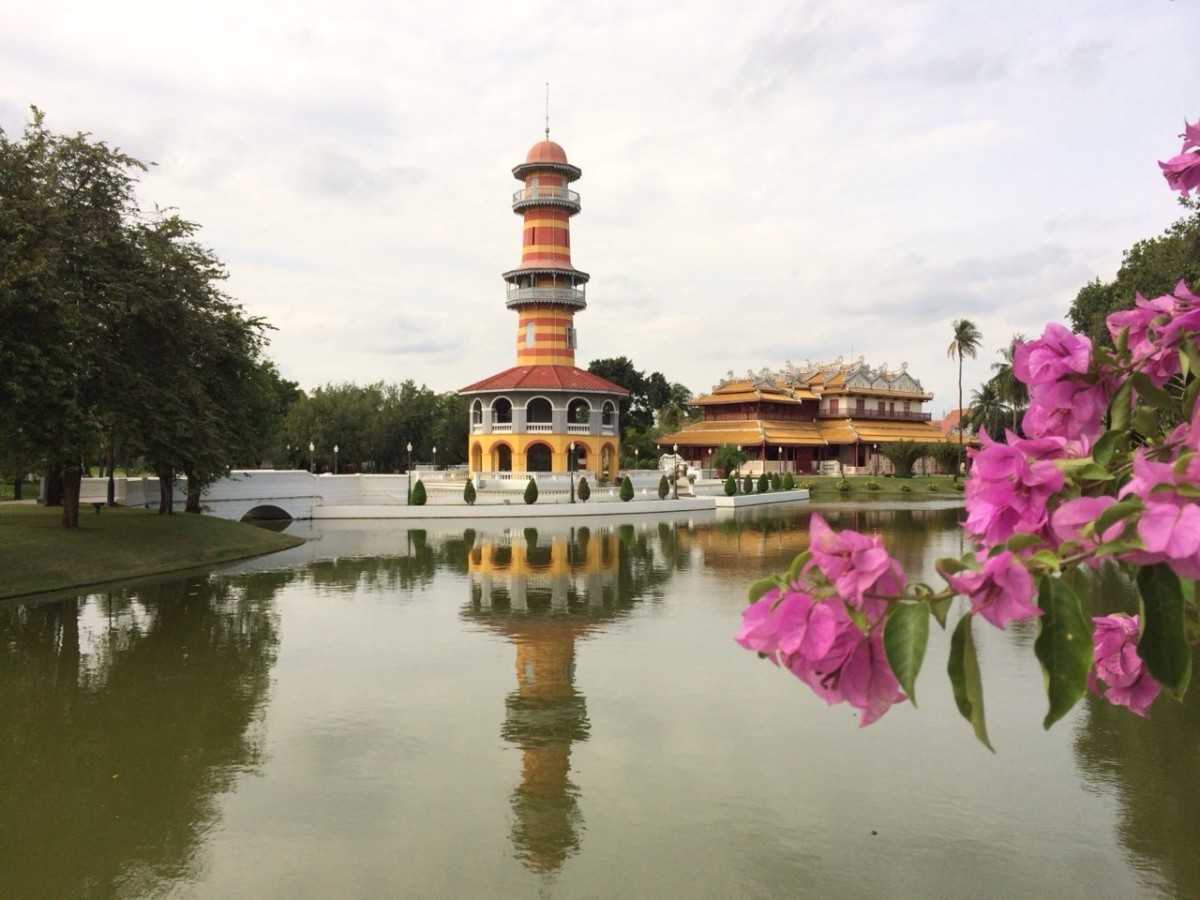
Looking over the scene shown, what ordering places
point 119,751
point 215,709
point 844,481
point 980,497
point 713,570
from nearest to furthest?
point 980,497, point 119,751, point 215,709, point 713,570, point 844,481

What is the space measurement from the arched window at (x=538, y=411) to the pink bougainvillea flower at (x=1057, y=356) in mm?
46233

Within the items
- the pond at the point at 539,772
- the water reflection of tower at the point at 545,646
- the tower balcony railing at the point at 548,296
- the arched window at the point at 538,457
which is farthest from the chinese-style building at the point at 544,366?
the pond at the point at 539,772

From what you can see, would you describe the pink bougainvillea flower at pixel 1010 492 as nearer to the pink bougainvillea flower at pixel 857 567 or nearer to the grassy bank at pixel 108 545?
the pink bougainvillea flower at pixel 857 567

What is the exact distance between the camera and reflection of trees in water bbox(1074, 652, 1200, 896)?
6359 mm

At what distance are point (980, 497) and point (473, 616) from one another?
14.7 meters

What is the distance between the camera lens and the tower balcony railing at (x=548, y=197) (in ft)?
157

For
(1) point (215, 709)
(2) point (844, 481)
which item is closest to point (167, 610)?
(1) point (215, 709)

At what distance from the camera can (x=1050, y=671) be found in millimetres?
1286

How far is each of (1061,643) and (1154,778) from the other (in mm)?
8234

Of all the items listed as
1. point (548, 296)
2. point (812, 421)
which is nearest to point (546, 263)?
point (548, 296)

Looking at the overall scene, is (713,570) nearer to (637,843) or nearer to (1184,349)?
(637,843)

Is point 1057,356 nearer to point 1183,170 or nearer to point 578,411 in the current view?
point 1183,170

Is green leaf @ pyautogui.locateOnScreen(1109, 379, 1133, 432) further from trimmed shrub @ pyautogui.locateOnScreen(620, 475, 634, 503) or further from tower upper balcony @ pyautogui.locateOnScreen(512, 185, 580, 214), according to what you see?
tower upper balcony @ pyautogui.locateOnScreen(512, 185, 580, 214)

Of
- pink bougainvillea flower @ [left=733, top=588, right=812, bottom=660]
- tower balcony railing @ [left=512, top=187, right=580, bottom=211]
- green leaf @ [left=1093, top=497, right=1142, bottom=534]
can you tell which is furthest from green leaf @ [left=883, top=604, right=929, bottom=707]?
tower balcony railing @ [left=512, top=187, right=580, bottom=211]
